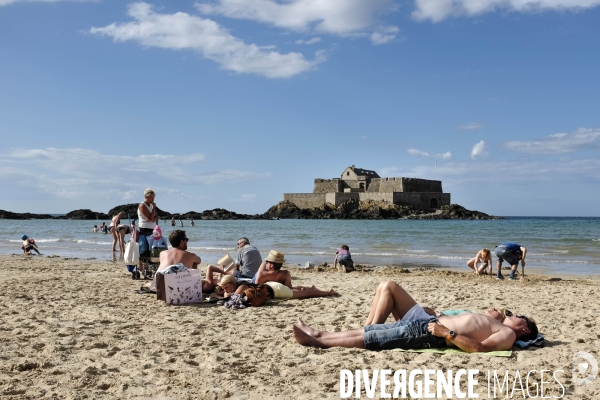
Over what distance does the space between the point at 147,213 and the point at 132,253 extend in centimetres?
84

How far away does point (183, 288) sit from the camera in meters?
6.49

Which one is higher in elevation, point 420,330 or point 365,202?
point 365,202

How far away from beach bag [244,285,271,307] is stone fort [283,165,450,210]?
55402 millimetres

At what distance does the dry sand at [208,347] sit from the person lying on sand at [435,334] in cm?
10

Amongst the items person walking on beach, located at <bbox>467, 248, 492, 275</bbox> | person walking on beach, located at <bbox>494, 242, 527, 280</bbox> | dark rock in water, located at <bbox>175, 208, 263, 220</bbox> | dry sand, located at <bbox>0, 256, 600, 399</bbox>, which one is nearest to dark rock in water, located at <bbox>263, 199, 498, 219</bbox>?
dark rock in water, located at <bbox>175, 208, 263, 220</bbox>

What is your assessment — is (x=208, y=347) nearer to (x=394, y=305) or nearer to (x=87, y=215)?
(x=394, y=305)

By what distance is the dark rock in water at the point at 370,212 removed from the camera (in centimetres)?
6047

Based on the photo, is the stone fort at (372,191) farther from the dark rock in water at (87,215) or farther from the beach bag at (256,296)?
the beach bag at (256,296)

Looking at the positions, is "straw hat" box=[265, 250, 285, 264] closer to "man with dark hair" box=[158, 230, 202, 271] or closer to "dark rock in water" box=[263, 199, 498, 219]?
"man with dark hair" box=[158, 230, 202, 271]

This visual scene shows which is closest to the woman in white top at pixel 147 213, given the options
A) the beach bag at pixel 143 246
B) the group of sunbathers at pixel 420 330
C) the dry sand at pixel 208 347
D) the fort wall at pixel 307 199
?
the beach bag at pixel 143 246

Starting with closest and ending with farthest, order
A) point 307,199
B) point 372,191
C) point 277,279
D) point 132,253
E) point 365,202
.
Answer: point 277,279 < point 132,253 < point 365,202 < point 372,191 < point 307,199

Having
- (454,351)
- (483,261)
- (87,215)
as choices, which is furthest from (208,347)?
(87,215)

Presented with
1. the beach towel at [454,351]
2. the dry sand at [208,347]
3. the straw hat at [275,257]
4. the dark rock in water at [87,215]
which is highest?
the dark rock in water at [87,215]

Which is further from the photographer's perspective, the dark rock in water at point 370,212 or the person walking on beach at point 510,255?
the dark rock in water at point 370,212
